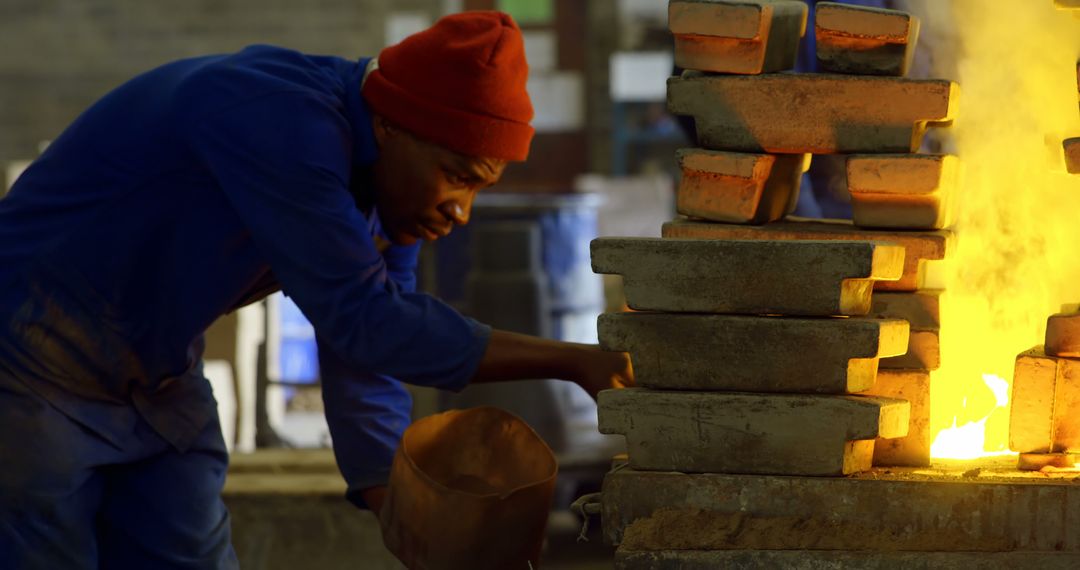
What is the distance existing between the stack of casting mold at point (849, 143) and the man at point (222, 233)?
38 centimetres

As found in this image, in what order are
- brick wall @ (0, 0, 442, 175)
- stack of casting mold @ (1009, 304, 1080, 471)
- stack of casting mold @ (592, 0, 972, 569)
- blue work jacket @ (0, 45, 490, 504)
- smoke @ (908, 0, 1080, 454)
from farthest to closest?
brick wall @ (0, 0, 442, 175), smoke @ (908, 0, 1080, 454), blue work jacket @ (0, 45, 490, 504), stack of casting mold @ (1009, 304, 1080, 471), stack of casting mold @ (592, 0, 972, 569)

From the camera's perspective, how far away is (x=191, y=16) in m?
12.1

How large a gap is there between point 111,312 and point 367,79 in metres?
0.69

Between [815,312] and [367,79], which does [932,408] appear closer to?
[815,312]

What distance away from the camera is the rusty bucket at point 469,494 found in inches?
97.9

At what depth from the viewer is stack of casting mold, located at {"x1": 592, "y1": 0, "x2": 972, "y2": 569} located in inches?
91.7

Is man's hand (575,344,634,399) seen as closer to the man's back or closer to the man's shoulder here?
the man's back

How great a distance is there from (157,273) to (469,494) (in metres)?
0.80

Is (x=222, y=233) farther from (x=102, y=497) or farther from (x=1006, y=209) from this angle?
(x=1006, y=209)

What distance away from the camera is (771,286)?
7.67 feet

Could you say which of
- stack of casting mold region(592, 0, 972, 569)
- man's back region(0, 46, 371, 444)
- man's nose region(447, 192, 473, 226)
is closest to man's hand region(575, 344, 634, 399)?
stack of casting mold region(592, 0, 972, 569)

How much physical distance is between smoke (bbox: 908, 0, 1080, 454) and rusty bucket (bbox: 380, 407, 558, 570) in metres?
0.85

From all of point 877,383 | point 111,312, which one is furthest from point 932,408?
point 111,312

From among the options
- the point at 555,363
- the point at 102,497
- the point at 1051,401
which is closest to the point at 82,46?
the point at 102,497
